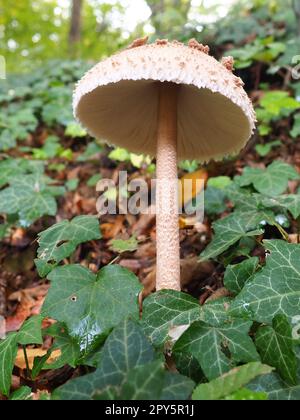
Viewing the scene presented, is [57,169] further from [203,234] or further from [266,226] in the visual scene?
[266,226]

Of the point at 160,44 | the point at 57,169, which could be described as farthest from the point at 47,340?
the point at 57,169

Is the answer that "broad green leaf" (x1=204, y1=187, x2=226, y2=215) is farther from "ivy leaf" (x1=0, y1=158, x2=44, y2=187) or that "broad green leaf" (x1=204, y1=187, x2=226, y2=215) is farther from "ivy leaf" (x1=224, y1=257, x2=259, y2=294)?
"ivy leaf" (x1=0, y1=158, x2=44, y2=187)

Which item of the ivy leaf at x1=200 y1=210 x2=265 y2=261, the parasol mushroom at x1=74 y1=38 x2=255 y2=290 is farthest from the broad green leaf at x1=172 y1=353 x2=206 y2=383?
the ivy leaf at x1=200 y1=210 x2=265 y2=261

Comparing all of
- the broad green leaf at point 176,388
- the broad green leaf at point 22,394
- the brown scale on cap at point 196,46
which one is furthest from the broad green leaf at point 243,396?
the brown scale on cap at point 196,46

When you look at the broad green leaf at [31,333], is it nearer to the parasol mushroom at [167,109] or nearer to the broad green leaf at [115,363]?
the broad green leaf at [115,363]

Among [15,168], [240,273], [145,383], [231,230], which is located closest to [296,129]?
[231,230]

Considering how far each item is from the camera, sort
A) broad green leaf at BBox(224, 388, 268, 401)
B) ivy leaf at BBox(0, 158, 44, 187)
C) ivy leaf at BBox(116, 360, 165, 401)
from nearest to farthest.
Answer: ivy leaf at BBox(116, 360, 165, 401) → broad green leaf at BBox(224, 388, 268, 401) → ivy leaf at BBox(0, 158, 44, 187)
